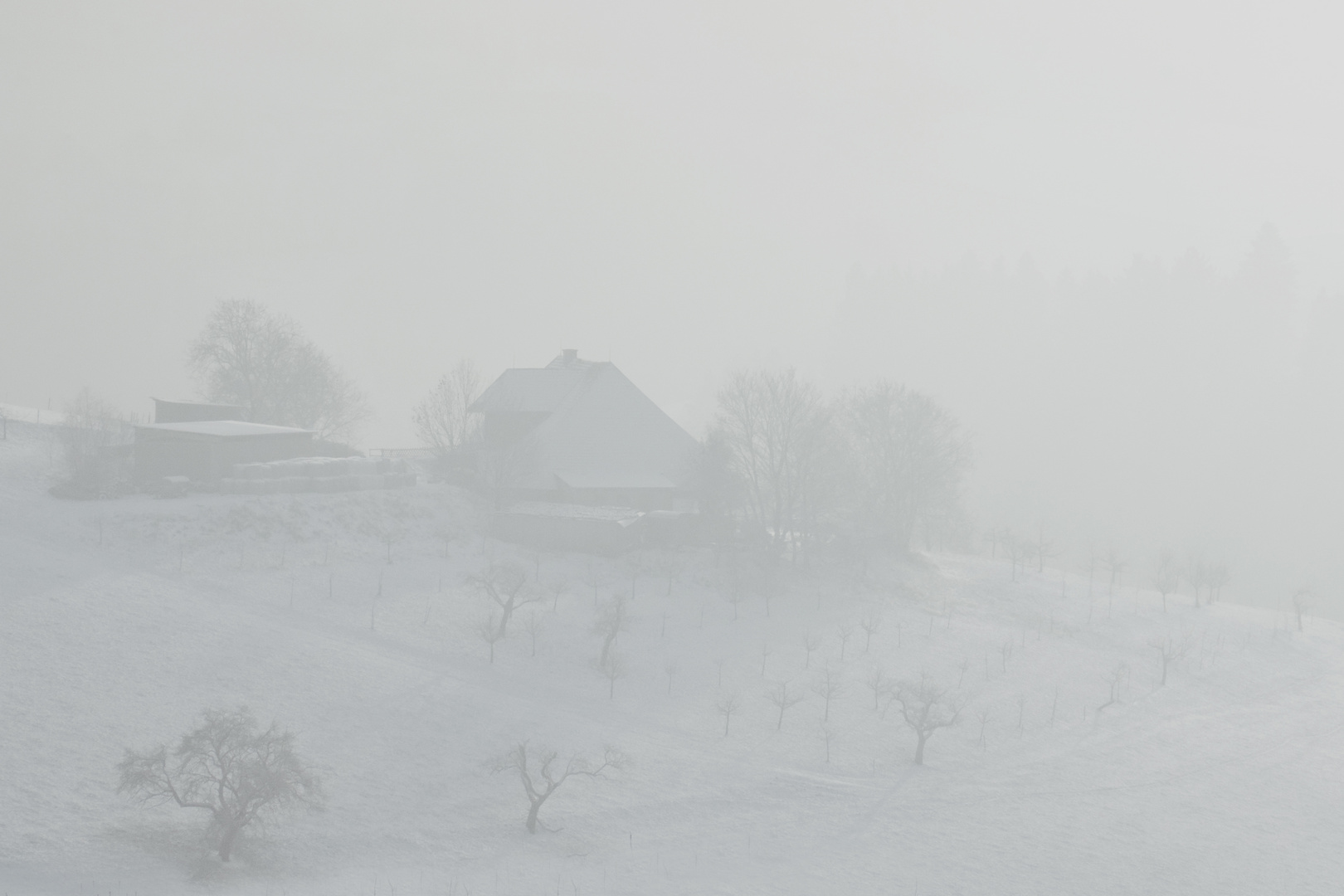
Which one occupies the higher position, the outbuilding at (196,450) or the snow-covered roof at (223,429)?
the snow-covered roof at (223,429)

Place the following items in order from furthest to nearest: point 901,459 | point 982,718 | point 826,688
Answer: point 901,459, point 826,688, point 982,718

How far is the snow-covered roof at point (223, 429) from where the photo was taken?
46031 mm

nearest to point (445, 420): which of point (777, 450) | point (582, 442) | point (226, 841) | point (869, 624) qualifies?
point (582, 442)

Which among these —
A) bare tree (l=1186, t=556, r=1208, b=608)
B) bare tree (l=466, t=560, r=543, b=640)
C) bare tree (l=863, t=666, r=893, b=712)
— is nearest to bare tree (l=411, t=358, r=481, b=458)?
bare tree (l=466, t=560, r=543, b=640)

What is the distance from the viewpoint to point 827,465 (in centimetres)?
5431

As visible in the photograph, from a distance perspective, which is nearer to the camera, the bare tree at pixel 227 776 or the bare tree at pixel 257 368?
the bare tree at pixel 227 776

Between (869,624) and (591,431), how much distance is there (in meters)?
21.8

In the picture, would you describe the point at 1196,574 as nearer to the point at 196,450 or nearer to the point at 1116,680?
the point at 1116,680

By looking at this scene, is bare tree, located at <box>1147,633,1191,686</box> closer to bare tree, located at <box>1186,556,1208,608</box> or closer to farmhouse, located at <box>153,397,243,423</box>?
bare tree, located at <box>1186,556,1208,608</box>

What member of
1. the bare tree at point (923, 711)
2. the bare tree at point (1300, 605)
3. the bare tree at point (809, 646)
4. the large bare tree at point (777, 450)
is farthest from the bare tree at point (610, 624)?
the bare tree at point (1300, 605)

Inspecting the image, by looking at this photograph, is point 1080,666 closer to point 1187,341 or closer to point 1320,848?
point 1320,848

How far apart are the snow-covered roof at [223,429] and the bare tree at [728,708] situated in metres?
26.5

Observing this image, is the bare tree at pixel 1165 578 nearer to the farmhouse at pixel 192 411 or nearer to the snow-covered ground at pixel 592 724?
the snow-covered ground at pixel 592 724

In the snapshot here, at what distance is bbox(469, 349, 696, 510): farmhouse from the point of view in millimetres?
52750
